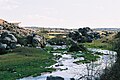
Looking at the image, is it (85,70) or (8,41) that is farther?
(8,41)

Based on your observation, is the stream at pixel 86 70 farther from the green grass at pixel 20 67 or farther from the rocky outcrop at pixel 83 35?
the rocky outcrop at pixel 83 35

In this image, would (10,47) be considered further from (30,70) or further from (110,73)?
(110,73)

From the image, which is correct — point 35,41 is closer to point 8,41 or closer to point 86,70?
point 8,41

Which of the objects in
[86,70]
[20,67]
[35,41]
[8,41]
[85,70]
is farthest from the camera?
[35,41]

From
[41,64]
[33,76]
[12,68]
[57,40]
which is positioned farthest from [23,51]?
[57,40]

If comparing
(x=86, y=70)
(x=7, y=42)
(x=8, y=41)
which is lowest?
(x=86, y=70)

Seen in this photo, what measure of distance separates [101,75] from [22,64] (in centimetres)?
3135

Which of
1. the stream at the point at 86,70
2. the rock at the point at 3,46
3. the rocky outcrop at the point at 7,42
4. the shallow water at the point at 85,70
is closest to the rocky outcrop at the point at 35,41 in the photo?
the rocky outcrop at the point at 7,42

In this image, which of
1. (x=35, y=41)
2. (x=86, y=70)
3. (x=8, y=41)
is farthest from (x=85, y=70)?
(x=35, y=41)

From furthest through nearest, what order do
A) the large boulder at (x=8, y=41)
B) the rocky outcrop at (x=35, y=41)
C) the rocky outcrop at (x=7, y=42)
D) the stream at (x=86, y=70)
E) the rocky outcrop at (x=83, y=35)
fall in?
the rocky outcrop at (x=83, y=35)
the rocky outcrop at (x=35, y=41)
the large boulder at (x=8, y=41)
the rocky outcrop at (x=7, y=42)
the stream at (x=86, y=70)

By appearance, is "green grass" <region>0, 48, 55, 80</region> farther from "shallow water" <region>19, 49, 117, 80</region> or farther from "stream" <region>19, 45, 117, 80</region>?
"shallow water" <region>19, 49, 117, 80</region>

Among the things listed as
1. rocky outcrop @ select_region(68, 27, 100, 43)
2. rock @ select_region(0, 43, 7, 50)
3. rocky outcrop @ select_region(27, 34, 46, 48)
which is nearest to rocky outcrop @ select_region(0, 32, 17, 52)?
rock @ select_region(0, 43, 7, 50)

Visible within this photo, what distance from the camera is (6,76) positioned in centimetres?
3794

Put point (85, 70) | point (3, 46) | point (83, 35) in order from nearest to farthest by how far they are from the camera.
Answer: point (85, 70)
point (3, 46)
point (83, 35)
